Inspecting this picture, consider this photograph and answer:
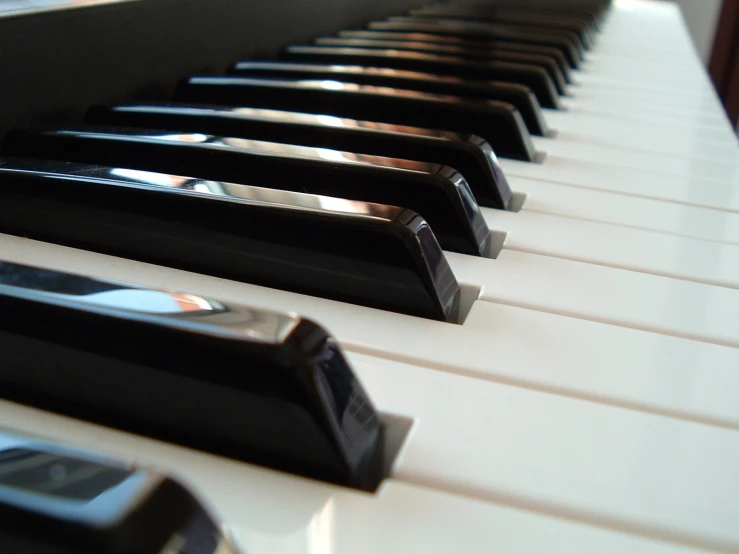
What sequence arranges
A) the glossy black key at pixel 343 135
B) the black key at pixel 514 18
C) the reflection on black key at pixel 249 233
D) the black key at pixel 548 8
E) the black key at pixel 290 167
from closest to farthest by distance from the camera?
the reflection on black key at pixel 249 233, the black key at pixel 290 167, the glossy black key at pixel 343 135, the black key at pixel 514 18, the black key at pixel 548 8

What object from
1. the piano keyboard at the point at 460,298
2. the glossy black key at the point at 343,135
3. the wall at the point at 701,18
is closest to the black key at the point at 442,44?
the piano keyboard at the point at 460,298

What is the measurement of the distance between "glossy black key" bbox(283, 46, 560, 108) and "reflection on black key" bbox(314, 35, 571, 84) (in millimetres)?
40

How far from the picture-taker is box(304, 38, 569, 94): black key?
1.20m

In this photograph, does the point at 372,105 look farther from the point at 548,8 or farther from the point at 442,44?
the point at 548,8

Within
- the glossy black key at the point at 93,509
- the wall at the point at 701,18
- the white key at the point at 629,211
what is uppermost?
the glossy black key at the point at 93,509

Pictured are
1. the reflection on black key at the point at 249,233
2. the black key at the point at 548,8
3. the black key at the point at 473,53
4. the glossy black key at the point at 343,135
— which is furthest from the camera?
the black key at the point at 548,8

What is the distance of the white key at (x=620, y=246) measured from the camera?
620 mm

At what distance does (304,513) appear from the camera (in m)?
0.32

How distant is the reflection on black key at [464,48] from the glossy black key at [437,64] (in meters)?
0.04

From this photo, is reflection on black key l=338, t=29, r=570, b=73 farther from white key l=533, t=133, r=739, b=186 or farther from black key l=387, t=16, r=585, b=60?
white key l=533, t=133, r=739, b=186

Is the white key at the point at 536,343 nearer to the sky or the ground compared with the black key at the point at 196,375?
nearer to the ground

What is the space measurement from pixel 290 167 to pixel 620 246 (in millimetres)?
274

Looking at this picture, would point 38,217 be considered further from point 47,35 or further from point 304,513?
point 304,513

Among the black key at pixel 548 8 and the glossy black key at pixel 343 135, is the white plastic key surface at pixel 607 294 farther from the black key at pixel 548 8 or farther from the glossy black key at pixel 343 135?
the black key at pixel 548 8
